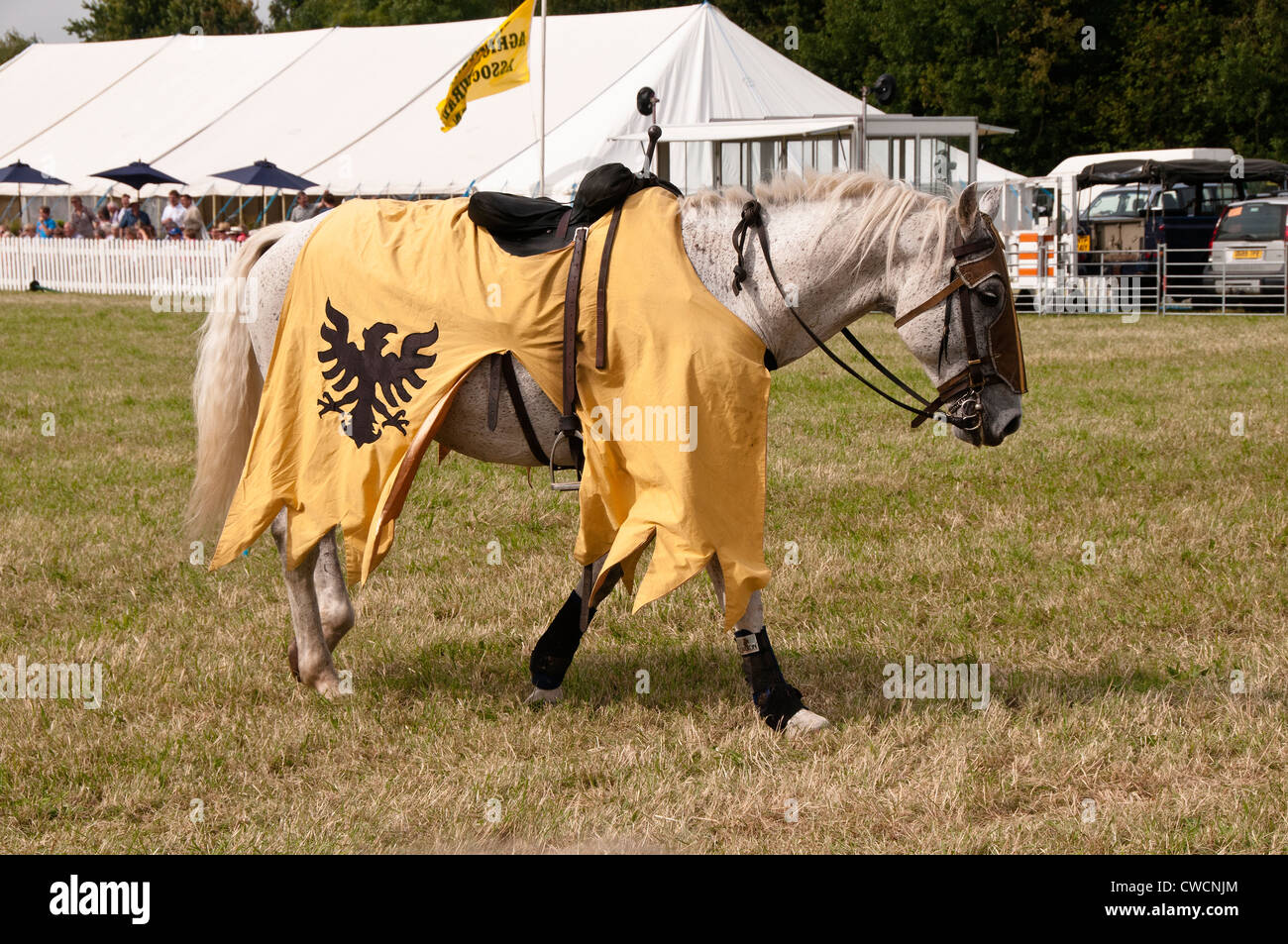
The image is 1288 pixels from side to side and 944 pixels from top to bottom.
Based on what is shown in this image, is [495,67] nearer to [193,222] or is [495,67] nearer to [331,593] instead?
[193,222]

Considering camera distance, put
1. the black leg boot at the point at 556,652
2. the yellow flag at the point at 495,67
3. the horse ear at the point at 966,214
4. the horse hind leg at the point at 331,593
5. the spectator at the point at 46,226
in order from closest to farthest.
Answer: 1. the horse ear at the point at 966,214
2. the black leg boot at the point at 556,652
3. the horse hind leg at the point at 331,593
4. the yellow flag at the point at 495,67
5. the spectator at the point at 46,226

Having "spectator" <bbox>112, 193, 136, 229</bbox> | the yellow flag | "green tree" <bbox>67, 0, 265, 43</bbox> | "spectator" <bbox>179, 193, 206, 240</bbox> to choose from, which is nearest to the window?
the yellow flag

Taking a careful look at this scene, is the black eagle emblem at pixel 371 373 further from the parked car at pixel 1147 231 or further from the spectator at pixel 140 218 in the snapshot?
the spectator at pixel 140 218

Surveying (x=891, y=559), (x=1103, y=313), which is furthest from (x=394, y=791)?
(x=1103, y=313)

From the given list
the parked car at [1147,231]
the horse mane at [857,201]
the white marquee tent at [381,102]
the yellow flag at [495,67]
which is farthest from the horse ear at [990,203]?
the white marquee tent at [381,102]

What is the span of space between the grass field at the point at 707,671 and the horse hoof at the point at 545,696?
8 cm

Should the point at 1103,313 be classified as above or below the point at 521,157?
below

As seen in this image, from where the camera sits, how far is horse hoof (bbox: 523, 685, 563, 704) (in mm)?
5355

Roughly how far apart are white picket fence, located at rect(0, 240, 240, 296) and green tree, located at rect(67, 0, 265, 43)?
51.2 m

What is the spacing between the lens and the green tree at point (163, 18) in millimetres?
77688

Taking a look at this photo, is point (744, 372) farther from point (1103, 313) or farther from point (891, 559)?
point (1103, 313)

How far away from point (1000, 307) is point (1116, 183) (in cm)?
2441

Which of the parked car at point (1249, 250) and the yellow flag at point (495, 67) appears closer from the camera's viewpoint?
the yellow flag at point (495, 67)

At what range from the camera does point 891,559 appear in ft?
24.0
